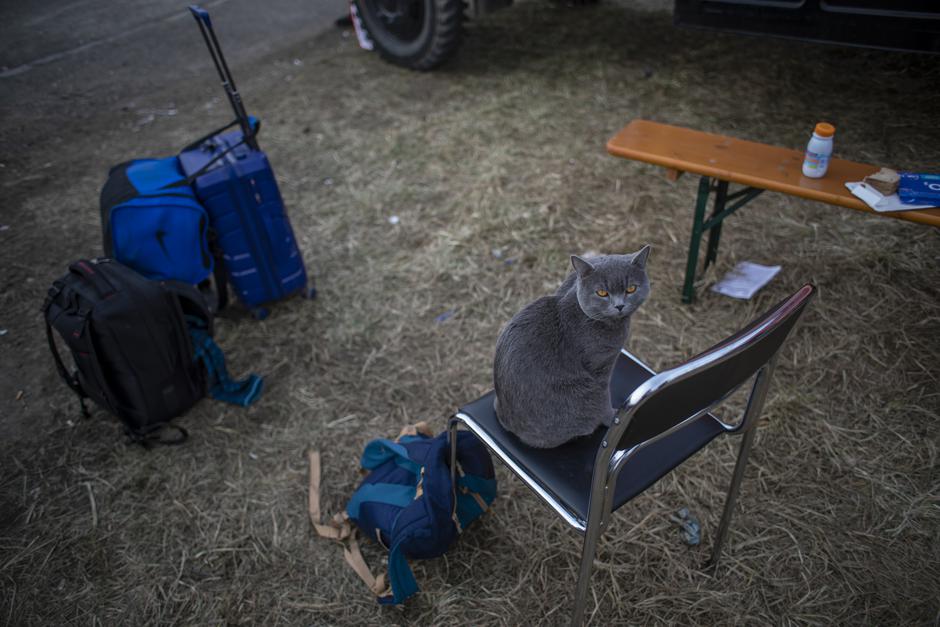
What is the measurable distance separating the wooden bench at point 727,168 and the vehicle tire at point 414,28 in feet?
9.26

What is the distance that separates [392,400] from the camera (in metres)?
2.61

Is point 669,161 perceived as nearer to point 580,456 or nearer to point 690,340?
point 690,340

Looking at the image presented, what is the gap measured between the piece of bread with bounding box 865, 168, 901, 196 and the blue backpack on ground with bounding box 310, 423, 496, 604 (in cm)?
179

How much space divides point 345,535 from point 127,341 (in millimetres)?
1172

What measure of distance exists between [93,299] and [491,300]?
1823 millimetres

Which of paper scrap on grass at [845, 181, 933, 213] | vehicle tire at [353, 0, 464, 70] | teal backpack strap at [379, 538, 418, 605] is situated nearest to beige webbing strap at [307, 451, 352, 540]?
teal backpack strap at [379, 538, 418, 605]

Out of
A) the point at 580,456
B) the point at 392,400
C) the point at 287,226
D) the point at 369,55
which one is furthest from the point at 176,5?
the point at 580,456

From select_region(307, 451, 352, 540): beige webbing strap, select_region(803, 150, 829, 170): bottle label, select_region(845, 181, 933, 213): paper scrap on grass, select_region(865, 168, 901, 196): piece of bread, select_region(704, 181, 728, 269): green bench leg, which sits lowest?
select_region(307, 451, 352, 540): beige webbing strap

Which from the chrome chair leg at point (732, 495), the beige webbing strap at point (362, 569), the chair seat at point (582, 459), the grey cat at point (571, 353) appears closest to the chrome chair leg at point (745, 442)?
the chrome chair leg at point (732, 495)

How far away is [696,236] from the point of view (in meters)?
2.61

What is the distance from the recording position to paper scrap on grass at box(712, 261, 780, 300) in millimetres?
2869

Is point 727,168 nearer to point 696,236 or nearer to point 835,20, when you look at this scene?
point 696,236

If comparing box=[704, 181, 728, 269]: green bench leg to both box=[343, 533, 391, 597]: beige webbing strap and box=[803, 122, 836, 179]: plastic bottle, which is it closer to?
box=[803, 122, 836, 179]: plastic bottle

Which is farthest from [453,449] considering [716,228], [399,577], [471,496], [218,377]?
[716,228]
